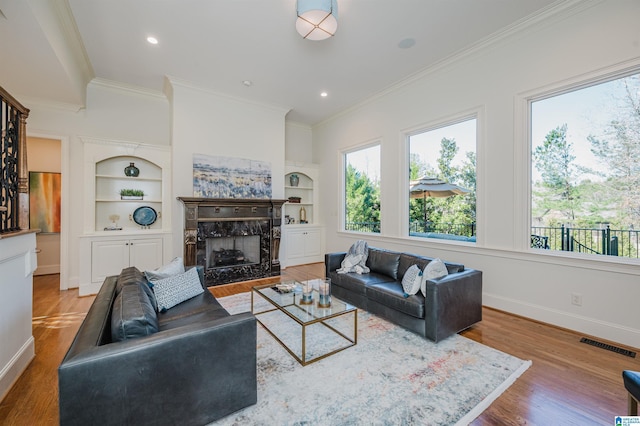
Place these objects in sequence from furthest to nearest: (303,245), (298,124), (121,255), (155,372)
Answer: (298,124) < (303,245) < (121,255) < (155,372)

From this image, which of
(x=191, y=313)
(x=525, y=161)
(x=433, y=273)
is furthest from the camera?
(x=525, y=161)

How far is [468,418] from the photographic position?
1.71 m

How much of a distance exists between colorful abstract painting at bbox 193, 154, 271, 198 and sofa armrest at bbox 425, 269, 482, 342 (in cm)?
387

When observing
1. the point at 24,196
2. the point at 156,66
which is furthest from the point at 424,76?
the point at 24,196

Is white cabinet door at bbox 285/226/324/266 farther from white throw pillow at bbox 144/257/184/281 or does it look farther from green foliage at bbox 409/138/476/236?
white throw pillow at bbox 144/257/184/281

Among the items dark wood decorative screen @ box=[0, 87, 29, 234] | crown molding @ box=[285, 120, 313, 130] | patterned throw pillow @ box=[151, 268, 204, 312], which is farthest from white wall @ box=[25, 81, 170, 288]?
patterned throw pillow @ box=[151, 268, 204, 312]

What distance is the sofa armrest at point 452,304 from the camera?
257cm

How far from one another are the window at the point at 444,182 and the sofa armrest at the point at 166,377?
3.49 m

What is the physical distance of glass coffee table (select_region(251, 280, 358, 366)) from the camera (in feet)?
7.93

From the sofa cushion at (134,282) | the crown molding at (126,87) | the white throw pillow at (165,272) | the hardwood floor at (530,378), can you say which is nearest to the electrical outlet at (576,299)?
the hardwood floor at (530,378)

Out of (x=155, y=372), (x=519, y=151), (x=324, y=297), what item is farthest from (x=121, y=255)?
(x=519, y=151)

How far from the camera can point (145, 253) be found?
15.0ft

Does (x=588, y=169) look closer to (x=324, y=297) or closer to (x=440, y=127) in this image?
(x=440, y=127)

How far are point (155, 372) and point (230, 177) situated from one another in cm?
416
